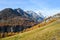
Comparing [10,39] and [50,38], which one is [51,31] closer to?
[50,38]

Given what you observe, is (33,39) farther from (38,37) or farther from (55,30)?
(55,30)

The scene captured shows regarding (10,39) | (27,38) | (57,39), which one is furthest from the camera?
(10,39)

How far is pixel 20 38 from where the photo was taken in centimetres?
4094

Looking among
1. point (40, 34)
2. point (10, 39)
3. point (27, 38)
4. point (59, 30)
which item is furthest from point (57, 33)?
point (10, 39)

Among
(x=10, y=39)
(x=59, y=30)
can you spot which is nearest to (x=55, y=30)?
(x=59, y=30)

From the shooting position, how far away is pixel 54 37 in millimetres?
37344

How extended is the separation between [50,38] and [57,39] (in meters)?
1.58

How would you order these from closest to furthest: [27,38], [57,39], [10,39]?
[57,39], [27,38], [10,39]

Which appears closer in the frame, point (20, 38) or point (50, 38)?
point (50, 38)

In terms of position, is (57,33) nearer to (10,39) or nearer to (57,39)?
(57,39)

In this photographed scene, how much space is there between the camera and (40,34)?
3962cm

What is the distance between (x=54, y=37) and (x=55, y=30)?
3.20m

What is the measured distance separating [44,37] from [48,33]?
7.20 feet

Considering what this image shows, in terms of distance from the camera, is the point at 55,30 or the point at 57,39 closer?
the point at 57,39
